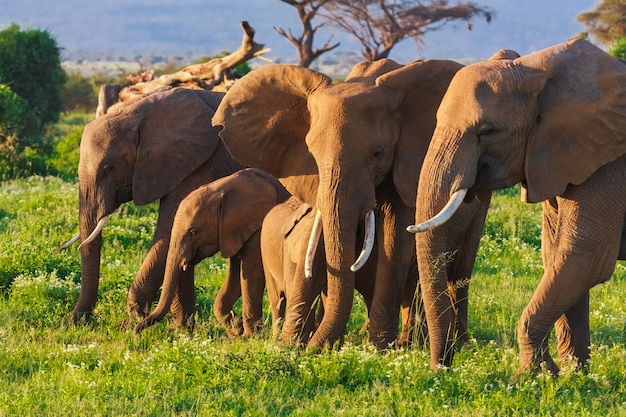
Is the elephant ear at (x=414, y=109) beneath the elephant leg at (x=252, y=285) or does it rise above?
above

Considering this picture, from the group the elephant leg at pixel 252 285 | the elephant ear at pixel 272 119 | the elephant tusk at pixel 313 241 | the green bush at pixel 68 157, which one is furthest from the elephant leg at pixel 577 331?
the green bush at pixel 68 157

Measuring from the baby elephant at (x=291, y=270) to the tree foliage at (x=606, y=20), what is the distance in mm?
32989

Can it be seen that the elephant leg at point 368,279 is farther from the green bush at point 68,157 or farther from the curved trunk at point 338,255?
the green bush at point 68,157

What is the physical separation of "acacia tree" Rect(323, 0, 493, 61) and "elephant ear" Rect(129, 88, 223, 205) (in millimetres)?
28391

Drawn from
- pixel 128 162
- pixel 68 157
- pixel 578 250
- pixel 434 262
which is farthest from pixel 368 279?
pixel 68 157

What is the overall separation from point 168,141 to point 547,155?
3.76 metres

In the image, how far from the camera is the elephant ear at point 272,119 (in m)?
7.61

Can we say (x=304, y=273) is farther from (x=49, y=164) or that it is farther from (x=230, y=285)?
(x=49, y=164)

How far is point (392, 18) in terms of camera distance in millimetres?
38656

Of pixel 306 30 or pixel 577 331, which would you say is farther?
pixel 306 30

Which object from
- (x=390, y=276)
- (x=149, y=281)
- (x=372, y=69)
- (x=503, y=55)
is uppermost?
(x=503, y=55)

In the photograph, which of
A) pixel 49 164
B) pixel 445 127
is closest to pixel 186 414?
pixel 445 127

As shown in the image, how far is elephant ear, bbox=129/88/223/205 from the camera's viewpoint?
30.2 ft

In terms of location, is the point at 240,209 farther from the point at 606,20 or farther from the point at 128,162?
the point at 606,20
